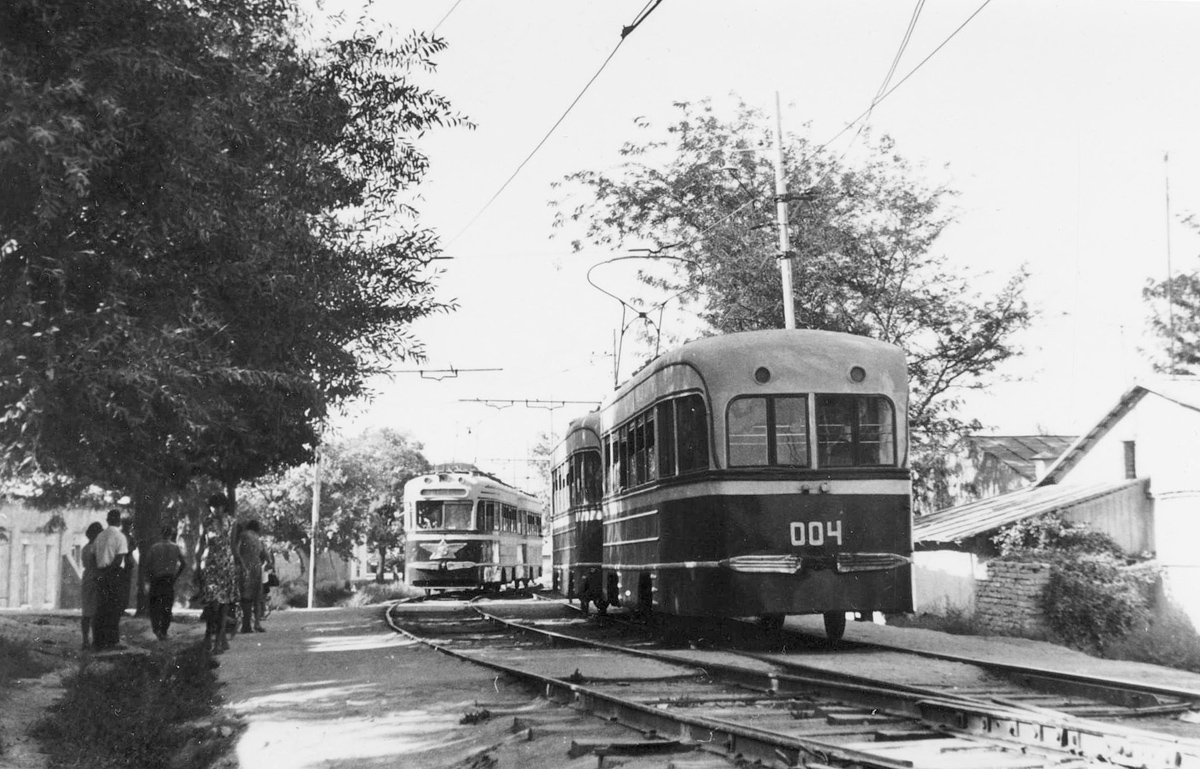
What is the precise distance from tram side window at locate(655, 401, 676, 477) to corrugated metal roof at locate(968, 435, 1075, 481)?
72.0ft

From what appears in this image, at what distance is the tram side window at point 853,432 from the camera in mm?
13180

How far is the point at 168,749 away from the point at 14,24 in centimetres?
581

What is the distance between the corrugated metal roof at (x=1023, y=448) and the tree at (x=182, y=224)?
870 inches

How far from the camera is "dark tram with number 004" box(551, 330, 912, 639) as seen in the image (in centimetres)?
1281

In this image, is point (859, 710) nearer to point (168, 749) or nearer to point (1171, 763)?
point (1171, 763)

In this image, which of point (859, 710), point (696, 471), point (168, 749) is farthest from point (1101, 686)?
point (168, 749)

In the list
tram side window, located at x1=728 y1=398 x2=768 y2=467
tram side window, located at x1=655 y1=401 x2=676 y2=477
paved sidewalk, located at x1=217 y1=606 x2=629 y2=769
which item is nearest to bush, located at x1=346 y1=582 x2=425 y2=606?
paved sidewalk, located at x1=217 y1=606 x2=629 y2=769

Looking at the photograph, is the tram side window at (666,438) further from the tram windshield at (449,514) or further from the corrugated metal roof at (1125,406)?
the tram windshield at (449,514)

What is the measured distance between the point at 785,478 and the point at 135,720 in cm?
661

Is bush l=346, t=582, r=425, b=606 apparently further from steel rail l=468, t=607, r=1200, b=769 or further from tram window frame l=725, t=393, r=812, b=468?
steel rail l=468, t=607, r=1200, b=769

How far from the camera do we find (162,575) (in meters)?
17.3

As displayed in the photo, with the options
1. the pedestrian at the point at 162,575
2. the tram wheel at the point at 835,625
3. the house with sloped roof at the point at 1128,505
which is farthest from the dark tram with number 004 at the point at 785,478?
the house with sloped roof at the point at 1128,505

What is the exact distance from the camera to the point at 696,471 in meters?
13.3

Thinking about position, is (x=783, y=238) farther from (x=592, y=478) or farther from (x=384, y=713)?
(x=384, y=713)
